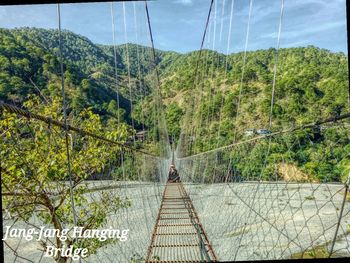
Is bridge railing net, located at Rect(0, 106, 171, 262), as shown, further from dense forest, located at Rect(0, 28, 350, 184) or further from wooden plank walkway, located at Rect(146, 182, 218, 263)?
dense forest, located at Rect(0, 28, 350, 184)

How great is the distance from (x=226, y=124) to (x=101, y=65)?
316 inches

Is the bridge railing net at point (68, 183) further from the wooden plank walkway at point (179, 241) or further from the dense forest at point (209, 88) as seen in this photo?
the dense forest at point (209, 88)

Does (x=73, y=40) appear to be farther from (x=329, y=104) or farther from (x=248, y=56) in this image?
(x=329, y=104)

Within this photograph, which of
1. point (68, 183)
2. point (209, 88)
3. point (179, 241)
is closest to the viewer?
point (68, 183)

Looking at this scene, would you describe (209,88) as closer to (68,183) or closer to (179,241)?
(179,241)

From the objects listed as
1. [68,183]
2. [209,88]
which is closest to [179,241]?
[68,183]

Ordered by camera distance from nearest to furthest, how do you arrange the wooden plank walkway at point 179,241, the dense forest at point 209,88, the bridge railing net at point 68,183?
the bridge railing net at point 68,183, the wooden plank walkway at point 179,241, the dense forest at point 209,88

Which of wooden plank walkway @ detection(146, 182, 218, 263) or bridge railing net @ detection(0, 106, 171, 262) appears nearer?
bridge railing net @ detection(0, 106, 171, 262)

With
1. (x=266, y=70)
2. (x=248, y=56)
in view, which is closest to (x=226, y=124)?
(x=266, y=70)

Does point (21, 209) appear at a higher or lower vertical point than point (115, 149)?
lower

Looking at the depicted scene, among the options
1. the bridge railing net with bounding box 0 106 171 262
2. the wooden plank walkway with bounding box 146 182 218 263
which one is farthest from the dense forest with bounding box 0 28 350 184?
the bridge railing net with bounding box 0 106 171 262

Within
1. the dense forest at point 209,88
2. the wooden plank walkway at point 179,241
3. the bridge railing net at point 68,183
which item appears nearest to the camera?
the bridge railing net at point 68,183

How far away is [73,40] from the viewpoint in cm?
2494

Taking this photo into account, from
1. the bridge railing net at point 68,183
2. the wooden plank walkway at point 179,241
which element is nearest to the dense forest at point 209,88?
the wooden plank walkway at point 179,241
